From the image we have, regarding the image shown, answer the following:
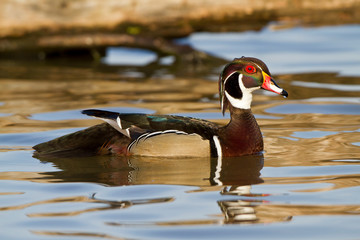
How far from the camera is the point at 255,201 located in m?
6.11

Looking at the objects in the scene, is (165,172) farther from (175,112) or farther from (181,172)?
(175,112)

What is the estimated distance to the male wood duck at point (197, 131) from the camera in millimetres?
7695

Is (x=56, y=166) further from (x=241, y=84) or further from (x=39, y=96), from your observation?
(x=39, y=96)

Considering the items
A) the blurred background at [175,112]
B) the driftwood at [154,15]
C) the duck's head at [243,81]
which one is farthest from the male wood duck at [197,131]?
the driftwood at [154,15]

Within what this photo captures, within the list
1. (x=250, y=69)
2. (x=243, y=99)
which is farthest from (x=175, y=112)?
(x=250, y=69)

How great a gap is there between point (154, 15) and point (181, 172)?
593 centimetres

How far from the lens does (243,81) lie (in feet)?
26.1

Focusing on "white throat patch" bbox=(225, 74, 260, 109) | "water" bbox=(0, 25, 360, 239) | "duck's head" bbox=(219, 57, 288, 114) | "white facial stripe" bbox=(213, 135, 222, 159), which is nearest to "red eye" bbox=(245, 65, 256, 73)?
"duck's head" bbox=(219, 57, 288, 114)

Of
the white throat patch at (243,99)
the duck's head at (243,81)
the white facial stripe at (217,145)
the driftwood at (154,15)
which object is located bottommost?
the white facial stripe at (217,145)

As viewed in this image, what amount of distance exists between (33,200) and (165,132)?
1.84 metres

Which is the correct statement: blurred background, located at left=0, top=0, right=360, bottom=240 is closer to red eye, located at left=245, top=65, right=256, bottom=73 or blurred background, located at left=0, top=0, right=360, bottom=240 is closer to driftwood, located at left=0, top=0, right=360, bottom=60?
driftwood, located at left=0, top=0, right=360, bottom=60

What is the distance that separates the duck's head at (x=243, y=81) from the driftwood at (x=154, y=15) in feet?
15.5

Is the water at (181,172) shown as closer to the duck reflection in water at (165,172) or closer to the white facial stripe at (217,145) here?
the duck reflection in water at (165,172)

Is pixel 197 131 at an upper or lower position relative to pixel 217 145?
upper
